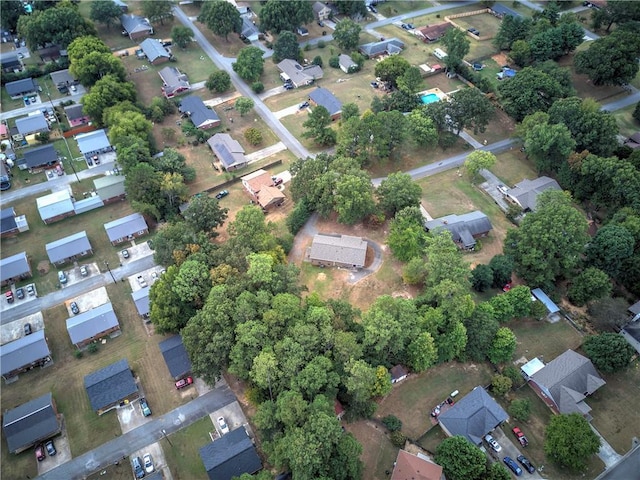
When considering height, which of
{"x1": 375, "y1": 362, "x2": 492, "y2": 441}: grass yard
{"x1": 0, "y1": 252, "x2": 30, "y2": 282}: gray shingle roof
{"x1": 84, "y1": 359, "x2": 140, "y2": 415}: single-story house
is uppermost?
{"x1": 0, "y1": 252, "x2": 30, "y2": 282}: gray shingle roof

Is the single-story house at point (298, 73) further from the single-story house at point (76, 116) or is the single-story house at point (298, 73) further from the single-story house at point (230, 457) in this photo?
the single-story house at point (230, 457)

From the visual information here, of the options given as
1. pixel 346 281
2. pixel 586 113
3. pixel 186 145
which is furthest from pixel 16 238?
pixel 586 113

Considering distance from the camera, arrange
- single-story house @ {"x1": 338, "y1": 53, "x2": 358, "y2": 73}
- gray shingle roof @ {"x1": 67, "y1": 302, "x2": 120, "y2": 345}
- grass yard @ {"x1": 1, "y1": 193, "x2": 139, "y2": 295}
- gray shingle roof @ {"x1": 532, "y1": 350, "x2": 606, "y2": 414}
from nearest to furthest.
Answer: gray shingle roof @ {"x1": 532, "y1": 350, "x2": 606, "y2": 414}, gray shingle roof @ {"x1": 67, "y1": 302, "x2": 120, "y2": 345}, grass yard @ {"x1": 1, "y1": 193, "x2": 139, "y2": 295}, single-story house @ {"x1": 338, "y1": 53, "x2": 358, "y2": 73}

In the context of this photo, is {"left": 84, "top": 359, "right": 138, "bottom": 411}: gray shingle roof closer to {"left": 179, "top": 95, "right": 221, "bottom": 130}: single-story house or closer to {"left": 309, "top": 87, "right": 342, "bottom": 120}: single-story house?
{"left": 179, "top": 95, "right": 221, "bottom": 130}: single-story house

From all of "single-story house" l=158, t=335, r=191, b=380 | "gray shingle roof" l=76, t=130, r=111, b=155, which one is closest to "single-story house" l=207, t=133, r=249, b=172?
"gray shingle roof" l=76, t=130, r=111, b=155

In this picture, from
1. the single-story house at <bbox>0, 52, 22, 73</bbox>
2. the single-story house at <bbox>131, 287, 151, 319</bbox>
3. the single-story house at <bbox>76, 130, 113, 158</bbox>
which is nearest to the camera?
the single-story house at <bbox>131, 287, 151, 319</bbox>

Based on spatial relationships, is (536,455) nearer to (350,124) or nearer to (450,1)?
Result: (350,124)

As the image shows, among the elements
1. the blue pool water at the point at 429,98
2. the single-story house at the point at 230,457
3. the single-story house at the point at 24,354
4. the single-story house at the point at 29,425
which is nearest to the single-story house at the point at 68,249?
the single-story house at the point at 24,354
